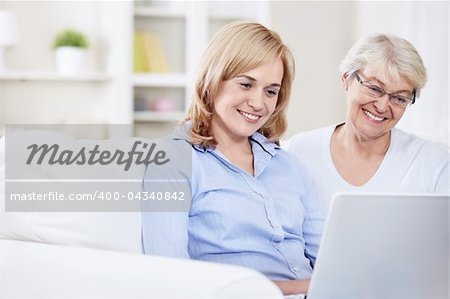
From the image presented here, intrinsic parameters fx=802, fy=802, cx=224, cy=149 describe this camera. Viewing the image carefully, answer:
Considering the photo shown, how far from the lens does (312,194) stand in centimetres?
201

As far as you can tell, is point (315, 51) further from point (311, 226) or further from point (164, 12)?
→ point (311, 226)

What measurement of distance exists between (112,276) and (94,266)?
55mm

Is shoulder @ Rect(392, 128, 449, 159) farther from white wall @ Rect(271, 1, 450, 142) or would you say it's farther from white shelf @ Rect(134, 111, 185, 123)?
white shelf @ Rect(134, 111, 185, 123)

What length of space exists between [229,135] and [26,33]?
9.80ft

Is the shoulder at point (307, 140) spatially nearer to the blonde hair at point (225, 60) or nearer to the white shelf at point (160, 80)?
the blonde hair at point (225, 60)

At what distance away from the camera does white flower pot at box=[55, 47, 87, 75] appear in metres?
4.48

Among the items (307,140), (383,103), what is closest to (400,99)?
(383,103)

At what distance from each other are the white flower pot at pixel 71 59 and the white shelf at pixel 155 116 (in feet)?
1.38

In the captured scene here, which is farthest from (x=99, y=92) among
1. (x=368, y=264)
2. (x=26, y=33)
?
(x=368, y=264)

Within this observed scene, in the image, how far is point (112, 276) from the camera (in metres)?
1.41

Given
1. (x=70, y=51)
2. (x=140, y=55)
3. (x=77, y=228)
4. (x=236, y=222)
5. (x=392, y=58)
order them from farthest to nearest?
1. (x=140, y=55)
2. (x=70, y=51)
3. (x=392, y=58)
4. (x=236, y=222)
5. (x=77, y=228)

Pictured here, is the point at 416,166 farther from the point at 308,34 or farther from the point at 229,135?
the point at 308,34

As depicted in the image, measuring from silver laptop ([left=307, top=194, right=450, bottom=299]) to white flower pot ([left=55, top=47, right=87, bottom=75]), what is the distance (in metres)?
3.28

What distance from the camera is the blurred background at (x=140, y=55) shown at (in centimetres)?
446
